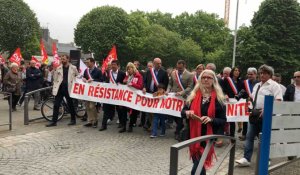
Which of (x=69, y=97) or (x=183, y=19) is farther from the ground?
(x=183, y=19)

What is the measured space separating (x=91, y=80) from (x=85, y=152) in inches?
142

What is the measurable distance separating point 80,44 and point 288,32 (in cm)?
Answer: 2723

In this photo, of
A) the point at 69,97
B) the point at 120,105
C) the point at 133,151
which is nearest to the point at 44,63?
the point at 69,97

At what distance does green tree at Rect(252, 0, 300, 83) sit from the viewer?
1492 inches

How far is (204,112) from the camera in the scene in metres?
4.89

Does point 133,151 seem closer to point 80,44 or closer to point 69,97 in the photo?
point 69,97

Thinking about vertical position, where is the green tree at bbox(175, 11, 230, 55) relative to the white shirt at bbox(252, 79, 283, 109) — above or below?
above

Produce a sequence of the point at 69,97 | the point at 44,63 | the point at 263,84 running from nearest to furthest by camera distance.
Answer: the point at 263,84, the point at 69,97, the point at 44,63

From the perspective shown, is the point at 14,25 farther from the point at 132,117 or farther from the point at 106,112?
the point at 132,117

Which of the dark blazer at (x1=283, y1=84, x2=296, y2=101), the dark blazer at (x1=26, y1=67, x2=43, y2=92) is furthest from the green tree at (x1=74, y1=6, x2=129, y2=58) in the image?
the dark blazer at (x1=283, y1=84, x2=296, y2=101)

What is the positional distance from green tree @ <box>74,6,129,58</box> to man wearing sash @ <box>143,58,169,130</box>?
39.6 meters

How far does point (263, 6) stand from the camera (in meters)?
40.9

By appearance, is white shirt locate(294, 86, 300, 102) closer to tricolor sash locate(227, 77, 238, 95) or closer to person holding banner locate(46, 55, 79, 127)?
tricolor sash locate(227, 77, 238, 95)

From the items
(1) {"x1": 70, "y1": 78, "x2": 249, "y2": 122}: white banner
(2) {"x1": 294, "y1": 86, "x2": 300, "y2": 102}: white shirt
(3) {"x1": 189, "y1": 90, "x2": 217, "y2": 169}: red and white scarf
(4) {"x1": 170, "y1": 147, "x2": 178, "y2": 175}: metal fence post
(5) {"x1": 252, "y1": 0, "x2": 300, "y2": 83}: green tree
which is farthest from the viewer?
(5) {"x1": 252, "y1": 0, "x2": 300, "y2": 83}: green tree
